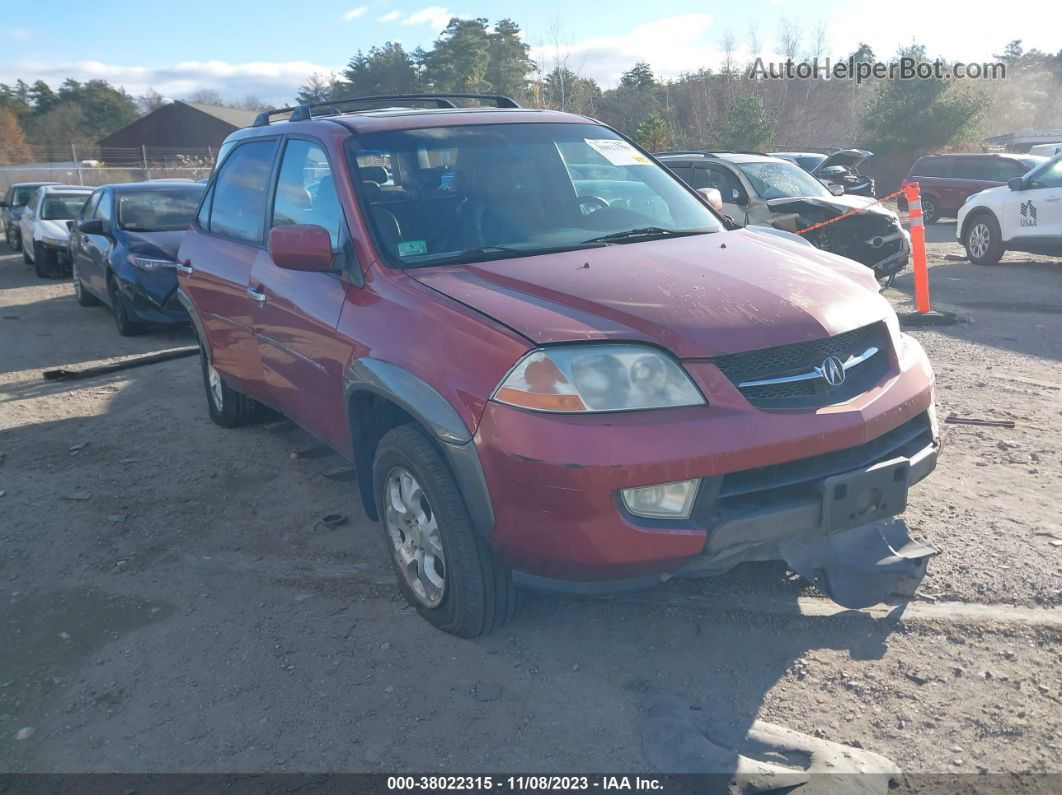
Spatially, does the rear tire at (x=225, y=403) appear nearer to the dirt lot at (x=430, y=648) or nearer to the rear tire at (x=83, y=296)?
the dirt lot at (x=430, y=648)

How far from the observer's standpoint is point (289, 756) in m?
2.90

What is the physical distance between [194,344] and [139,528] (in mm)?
5362

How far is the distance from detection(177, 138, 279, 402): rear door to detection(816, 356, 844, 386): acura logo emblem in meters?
2.91

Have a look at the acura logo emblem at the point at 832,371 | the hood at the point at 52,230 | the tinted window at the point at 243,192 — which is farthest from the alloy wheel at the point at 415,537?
the hood at the point at 52,230

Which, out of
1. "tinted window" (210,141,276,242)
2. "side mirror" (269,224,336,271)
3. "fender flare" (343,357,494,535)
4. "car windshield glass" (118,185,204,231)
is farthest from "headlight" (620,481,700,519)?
"car windshield glass" (118,185,204,231)

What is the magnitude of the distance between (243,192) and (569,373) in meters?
3.11

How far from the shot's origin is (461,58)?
129 feet

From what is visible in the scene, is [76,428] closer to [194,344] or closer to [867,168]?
[194,344]

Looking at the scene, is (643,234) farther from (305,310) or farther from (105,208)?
(105,208)

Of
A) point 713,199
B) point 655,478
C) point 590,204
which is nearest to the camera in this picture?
point 655,478

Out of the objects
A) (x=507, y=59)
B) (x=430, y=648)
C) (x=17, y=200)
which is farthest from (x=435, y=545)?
(x=507, y=59)

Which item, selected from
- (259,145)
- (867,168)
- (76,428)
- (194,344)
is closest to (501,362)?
(259,145)

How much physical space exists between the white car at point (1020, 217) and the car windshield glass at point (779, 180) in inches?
125

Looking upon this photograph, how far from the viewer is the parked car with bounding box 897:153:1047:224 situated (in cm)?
2009
